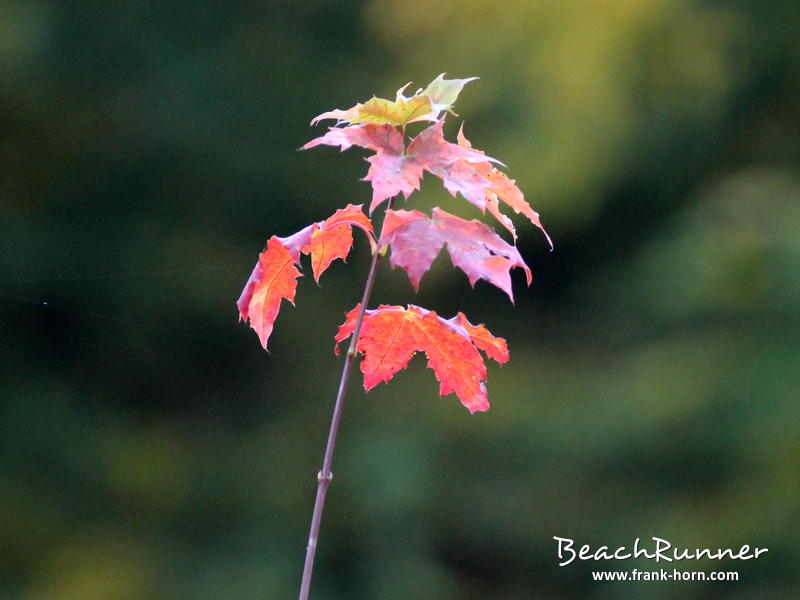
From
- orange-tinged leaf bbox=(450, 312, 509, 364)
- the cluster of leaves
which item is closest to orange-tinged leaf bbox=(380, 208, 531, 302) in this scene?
the cluster of leaves

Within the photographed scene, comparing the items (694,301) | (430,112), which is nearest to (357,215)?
(430,112)

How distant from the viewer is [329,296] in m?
3.07

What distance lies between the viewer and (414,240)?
0.58 m

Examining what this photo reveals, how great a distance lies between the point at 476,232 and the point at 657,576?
229 cm

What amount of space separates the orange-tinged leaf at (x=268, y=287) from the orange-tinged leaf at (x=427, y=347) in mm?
62

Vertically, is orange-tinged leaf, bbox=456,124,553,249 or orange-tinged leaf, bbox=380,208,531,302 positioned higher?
orange-tinged leaf, bbox=456,124,553,249

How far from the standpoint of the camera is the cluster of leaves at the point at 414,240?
0.58 m

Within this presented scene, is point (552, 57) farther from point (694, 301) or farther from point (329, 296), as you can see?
point (329, 296)

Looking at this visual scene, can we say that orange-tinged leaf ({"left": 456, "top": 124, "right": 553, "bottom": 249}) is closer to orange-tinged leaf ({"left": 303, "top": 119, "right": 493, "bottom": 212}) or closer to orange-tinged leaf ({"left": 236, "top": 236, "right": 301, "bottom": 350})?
orange-tinged leaf ({"left": 303, "top": 119, "right": 493, "bottom": 212})

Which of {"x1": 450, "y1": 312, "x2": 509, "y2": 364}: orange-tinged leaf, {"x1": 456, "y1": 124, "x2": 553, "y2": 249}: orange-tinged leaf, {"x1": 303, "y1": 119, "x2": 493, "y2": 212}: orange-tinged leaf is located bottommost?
{"x1": 450, "y1": 312, "x2": 509, "y2": 364}: orange-tinged leaf

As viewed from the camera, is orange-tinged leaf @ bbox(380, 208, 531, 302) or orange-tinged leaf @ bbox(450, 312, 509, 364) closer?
orange-tinged leaf @ bbox(380, 208, 531, 302)

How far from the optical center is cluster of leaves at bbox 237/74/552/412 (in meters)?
0.58

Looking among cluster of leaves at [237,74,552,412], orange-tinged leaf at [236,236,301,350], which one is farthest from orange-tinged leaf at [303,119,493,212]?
orange-tinged leaf at [236,236,301,350]

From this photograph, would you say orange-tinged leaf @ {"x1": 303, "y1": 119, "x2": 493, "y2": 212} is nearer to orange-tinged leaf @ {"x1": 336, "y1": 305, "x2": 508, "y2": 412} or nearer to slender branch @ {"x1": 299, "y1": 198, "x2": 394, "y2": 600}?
slender branch @ {"x1": 299, "y1": 198, "x2": 394, "y2": 600}
